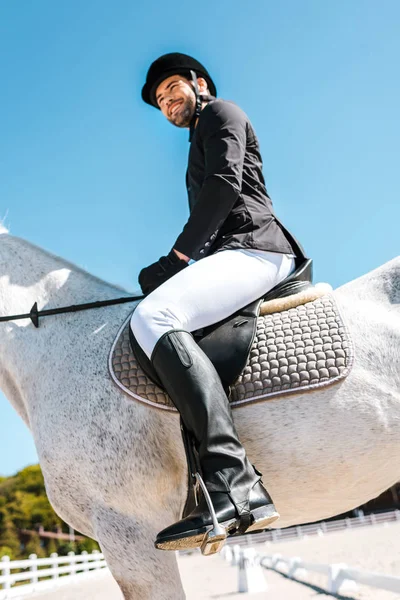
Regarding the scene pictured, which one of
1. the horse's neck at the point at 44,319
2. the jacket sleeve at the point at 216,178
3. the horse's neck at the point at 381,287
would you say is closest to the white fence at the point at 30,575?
the horse's neck at the point at 44,319

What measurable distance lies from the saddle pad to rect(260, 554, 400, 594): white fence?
14.3 feet

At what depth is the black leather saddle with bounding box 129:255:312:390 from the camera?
8.64 ft

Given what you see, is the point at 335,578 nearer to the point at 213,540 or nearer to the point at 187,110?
the point at 213,540

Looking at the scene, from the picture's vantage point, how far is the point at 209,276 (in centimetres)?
277

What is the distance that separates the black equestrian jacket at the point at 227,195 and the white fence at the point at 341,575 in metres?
4.79

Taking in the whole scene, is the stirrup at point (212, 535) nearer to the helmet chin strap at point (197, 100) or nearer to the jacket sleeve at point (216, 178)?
the jacket sleeve at point (216, 178)

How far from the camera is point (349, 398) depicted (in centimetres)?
256

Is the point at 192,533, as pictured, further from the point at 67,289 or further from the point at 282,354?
the point at 67,289

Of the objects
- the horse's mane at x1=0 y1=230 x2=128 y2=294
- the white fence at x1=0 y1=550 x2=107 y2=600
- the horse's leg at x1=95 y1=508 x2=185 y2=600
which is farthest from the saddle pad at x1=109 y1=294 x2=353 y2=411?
the white fence at x1=0 y1=550 x2=107 y2=600

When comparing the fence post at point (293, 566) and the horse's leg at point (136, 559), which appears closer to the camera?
the horse's leg at point (136, 559)

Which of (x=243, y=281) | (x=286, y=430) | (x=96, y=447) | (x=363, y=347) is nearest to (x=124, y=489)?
(x=96, y=447)

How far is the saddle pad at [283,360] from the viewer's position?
261 cm

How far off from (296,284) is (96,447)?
146 centimetres

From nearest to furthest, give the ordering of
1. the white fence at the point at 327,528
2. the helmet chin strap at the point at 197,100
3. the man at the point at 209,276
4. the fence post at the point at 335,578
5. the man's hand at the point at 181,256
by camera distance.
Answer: the man at the point at 209,276 < the man's hand at the point at 181,256 < the helmet chin strap at the point at 197,100 < the fence post at the point at 335,578 < the white fence at the point at 327,528
